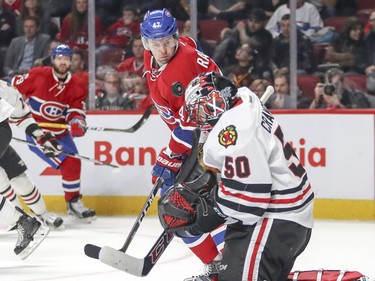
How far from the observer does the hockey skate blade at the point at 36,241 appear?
4.86 meters

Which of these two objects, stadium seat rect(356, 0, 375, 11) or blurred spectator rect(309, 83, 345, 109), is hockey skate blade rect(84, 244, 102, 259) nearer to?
blurred spectator rect(309, 83, 345, 109)

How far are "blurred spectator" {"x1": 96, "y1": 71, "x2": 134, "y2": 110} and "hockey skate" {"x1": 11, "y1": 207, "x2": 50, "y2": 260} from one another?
194 centimetres

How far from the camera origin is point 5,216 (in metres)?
4.70

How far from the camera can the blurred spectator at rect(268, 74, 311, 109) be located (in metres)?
6.40

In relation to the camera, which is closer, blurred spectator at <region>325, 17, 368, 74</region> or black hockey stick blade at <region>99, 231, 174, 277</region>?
black hockey stick blade at <region>99, 231, 174, 277</region>

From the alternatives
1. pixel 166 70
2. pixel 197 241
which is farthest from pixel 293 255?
pixel 166 70

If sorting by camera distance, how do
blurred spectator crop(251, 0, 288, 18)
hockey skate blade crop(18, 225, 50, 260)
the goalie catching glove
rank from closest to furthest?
hockey skate blade crop(18, 225, 50, 260) < the goalie catching glove < blurred spectator crop(251, 0, 288, 18)

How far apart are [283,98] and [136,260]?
285 cm

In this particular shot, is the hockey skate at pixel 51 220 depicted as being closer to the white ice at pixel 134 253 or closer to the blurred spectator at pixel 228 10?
the white ice at pixel 134 253

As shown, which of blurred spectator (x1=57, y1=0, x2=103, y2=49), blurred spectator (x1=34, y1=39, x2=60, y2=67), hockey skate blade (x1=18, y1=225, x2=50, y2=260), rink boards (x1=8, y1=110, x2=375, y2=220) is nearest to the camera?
hockey skate blade (x1=18, y1=225, x2=50, y2=260)

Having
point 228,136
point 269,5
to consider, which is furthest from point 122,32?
point 228,136

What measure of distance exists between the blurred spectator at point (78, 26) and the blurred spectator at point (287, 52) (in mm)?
1226

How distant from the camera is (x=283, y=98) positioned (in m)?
6.42

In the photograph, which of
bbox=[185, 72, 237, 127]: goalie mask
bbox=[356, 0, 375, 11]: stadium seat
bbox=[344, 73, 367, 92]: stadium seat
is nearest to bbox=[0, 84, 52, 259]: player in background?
bbox=[185, 72, 237, 127]: goalie mask
